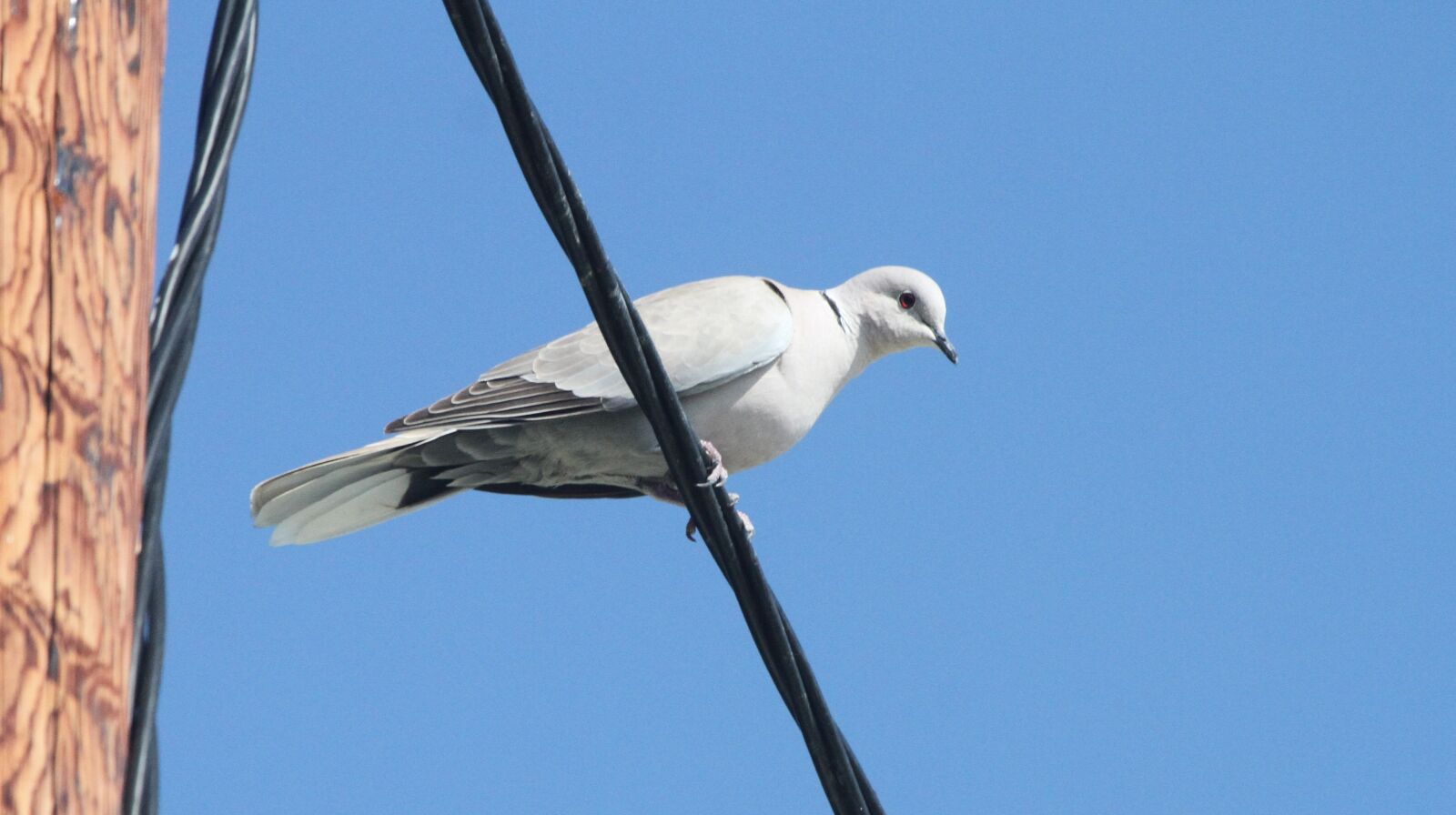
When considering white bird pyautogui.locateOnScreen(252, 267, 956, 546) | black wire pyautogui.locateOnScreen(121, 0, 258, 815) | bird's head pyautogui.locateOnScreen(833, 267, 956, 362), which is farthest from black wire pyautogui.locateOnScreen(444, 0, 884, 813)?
bird's head pyautogui.locateOnScreen(833, 267, 956, 362)

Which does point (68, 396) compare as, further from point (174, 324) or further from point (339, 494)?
point (339, 494)

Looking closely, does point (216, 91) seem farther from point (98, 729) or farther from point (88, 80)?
point (98, 729)

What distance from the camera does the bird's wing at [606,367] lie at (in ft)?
15.5

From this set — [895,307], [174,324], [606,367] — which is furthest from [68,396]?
[895,307]

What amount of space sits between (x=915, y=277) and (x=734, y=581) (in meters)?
3.27

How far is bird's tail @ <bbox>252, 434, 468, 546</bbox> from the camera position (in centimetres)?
470

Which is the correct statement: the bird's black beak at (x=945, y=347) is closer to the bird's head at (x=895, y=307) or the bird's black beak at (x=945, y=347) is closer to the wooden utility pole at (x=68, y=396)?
the bird's head at (x=895, y=307)

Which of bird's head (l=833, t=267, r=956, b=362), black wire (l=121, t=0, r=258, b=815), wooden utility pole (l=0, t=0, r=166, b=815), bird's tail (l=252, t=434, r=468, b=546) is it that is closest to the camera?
wooden utility pole (l=0, t=0, r=166, b=815)

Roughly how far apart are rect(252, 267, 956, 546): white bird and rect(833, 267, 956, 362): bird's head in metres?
0.55

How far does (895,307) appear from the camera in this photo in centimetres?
576

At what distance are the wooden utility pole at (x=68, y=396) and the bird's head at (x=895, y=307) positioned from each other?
13.0ft

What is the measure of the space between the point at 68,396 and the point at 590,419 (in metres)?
3.11

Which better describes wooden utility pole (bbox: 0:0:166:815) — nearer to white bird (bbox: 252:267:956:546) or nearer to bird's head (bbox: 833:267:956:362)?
white bird (bbox: 252:267:956:546)

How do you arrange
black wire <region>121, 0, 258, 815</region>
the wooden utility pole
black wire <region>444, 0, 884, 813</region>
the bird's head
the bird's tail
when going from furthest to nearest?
the bird's head < the bird's tail < black wire <region>444, 0, 884, 813</region> < black wire <region>121, 0, 258, 815</region> < the wooden utility pole
